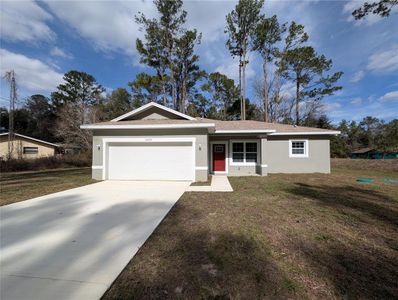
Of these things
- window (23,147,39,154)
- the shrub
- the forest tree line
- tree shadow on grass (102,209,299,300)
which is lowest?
tree shadow on grass (102,209,299,300)

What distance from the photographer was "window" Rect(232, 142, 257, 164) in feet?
38.2

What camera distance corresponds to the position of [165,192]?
6.95 metres

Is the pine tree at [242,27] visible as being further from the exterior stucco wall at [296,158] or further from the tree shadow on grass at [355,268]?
the tree shadow on grass at [355,268]

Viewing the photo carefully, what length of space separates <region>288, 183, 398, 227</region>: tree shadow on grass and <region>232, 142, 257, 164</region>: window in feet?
14.9

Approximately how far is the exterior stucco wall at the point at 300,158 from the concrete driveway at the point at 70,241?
9051 millimetres

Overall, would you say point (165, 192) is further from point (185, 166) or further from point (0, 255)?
point (0, 255)

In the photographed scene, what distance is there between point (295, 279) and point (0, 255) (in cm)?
426

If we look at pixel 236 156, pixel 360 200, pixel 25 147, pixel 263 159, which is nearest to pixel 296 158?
pixel 263 159

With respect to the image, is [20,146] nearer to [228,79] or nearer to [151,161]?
[151,161]

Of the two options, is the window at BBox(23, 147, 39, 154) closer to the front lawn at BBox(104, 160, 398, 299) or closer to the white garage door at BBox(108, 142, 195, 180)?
the white garage door at BBox(108, 142, 195, 180)

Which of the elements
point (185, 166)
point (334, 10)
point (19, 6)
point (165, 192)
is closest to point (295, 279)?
point (165, 192)

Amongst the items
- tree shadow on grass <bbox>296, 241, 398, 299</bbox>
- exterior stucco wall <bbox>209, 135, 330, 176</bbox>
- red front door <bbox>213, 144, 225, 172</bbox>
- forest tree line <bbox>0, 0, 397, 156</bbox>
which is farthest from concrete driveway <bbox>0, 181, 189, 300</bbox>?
forest tree line <bbox>0, 0, 397, 156</bbox>

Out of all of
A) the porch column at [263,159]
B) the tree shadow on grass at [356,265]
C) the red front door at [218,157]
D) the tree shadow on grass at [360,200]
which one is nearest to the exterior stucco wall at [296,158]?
the red front door at [218,157]

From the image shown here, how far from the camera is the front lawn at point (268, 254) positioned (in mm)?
2154
